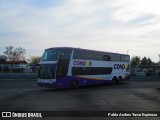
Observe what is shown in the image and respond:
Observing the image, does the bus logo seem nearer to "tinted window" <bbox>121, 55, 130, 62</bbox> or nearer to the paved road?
A: the paved road

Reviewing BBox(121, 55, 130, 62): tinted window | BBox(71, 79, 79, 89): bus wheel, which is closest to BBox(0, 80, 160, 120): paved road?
BBox(71, 79, 79, 89): bus wheel

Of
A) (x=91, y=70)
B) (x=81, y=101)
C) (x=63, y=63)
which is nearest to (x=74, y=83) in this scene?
(x=63, y=63)

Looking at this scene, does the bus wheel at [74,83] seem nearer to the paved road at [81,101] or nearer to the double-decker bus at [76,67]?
the double-decker bus at [76,67]

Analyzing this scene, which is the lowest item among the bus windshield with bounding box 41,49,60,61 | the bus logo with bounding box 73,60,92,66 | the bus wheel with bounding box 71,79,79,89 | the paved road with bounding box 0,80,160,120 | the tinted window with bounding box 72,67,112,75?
the paved road with bounding box 0,80,160,120

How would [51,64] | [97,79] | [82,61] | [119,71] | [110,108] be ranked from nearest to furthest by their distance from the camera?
[110,108] < [51,64] < [82,61] < [97,79] < [119,71]

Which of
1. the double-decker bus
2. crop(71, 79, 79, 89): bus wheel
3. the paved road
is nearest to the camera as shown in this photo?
the paved road

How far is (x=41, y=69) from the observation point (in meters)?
29.4

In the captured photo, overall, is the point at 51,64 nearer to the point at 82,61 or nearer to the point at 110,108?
the point at 82,61

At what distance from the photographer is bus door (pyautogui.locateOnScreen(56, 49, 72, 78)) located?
28859 millimetres

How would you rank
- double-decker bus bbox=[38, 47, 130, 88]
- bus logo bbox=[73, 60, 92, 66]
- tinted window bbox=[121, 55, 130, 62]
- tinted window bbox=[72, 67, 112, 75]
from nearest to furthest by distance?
double-decker bus bbox=[38, 47, 130, 88] → bus logo bbox=[73, 60, 92, 66] → tinted window bbox=[72, 67, 112, 75] → tinted window bbox=[121, 55, 130, 62]

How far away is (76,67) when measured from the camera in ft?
102

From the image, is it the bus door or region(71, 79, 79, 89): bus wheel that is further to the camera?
region(71, 79, 79, 89): bus wheel

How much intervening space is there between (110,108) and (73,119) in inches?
155

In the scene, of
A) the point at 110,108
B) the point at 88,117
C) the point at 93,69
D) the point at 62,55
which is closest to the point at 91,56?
the point at 93,69
